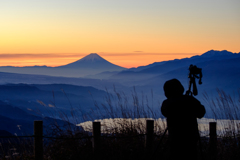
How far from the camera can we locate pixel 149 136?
4844 millimetres

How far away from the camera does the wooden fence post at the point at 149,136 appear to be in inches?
191

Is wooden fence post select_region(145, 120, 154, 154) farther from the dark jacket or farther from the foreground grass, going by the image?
the dark jacket

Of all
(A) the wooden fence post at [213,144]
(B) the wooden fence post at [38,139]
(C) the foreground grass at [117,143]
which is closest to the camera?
(B) the wooden fence post at [38,139]

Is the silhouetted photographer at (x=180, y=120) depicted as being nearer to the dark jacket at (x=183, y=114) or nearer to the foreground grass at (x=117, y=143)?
the dark jacket at (x=183, y=114)

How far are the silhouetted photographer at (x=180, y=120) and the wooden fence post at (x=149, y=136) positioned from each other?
1.37 m

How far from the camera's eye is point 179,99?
3.37 metres

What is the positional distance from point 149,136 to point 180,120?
1.54 meters

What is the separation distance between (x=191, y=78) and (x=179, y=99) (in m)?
0.50

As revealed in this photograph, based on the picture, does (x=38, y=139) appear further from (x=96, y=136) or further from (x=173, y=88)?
(x=173, y=88)

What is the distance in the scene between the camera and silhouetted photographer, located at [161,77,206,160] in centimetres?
336

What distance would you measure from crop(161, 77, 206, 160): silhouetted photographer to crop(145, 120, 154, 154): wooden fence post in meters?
1.37

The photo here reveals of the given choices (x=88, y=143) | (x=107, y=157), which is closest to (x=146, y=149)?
(x=107, y=157)

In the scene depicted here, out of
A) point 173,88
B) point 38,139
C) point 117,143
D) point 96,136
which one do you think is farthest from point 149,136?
point 38,139

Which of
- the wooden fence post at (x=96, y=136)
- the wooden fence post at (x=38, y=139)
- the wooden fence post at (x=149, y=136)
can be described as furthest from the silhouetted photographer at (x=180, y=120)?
the wooden fence post at (x=38, y=139)
